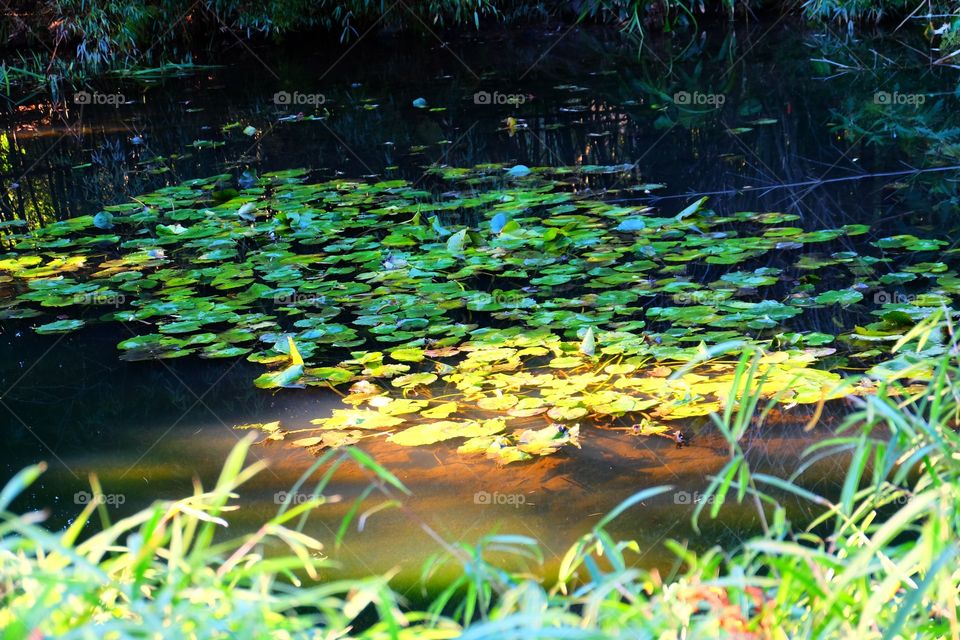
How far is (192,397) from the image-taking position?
245cm

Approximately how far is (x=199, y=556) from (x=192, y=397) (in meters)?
1.59

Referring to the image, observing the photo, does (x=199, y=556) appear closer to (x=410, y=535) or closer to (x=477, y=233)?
(x=410, y=535)

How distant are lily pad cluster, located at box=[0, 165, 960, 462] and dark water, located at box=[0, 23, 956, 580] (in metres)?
0.09

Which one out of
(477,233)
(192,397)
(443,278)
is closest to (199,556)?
(192,397)

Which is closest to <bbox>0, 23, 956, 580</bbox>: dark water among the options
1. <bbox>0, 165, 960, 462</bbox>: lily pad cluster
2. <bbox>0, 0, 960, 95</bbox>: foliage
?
<bbox>0, 165, 960, 462</bbox>: lily pad cluster

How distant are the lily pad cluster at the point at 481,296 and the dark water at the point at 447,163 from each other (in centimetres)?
9

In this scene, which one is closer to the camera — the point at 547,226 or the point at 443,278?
the point at 443,278

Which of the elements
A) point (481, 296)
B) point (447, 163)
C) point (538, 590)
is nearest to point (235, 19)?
point (447, 163)

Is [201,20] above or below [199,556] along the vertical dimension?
above

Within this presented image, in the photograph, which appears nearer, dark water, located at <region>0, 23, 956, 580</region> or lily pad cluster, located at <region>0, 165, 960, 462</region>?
dark water, located at <region>0, 23, 956, 580</region>

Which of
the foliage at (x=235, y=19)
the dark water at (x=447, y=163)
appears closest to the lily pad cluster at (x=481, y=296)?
the dark water at (x=447, y=163)

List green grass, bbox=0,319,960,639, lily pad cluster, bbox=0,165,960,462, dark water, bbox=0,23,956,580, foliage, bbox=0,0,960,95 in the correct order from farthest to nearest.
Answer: foliage, bbox=0,0,960,95 < lily pad cluster, bbox=0,165,960,462 < dark water, bbox=0,23,956,580 < green grass, bbox=0,319,960,639

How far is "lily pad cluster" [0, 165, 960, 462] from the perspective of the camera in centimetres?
222

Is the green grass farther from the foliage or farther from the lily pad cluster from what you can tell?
the foliage
